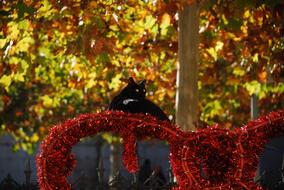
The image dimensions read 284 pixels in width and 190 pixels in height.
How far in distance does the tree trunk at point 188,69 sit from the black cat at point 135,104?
345cm

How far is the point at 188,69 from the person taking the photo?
1035 cm

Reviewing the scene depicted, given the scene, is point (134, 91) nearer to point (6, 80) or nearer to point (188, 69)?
point (188, 69)

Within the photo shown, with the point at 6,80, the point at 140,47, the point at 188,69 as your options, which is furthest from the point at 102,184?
the point at 140,47

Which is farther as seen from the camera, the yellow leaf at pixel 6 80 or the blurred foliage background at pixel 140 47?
the yellow leaf at pixel 6 80

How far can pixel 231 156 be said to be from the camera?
6.43 metres

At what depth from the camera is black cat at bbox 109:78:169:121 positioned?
6.58m

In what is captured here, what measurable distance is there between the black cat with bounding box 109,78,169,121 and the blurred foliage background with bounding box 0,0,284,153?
3.00 m

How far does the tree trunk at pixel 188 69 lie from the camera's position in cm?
1016

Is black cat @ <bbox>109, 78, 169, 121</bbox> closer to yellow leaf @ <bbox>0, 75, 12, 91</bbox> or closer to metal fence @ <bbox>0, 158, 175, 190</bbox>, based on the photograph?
metal fence @ <bbox>0, 158, 175, 190</bbox>

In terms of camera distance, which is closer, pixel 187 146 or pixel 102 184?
pixel 187 146

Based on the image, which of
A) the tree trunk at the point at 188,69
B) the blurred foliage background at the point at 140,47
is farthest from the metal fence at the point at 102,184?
the blurred foliage background at the point at 140,47

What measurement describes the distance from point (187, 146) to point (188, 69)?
404 centimetres

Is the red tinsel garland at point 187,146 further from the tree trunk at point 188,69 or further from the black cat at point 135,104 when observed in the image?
the tree trunk at point 188,69

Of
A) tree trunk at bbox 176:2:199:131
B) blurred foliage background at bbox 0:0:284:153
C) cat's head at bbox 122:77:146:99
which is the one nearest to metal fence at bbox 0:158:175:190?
tree trunk at bbox 176:2:199:131
